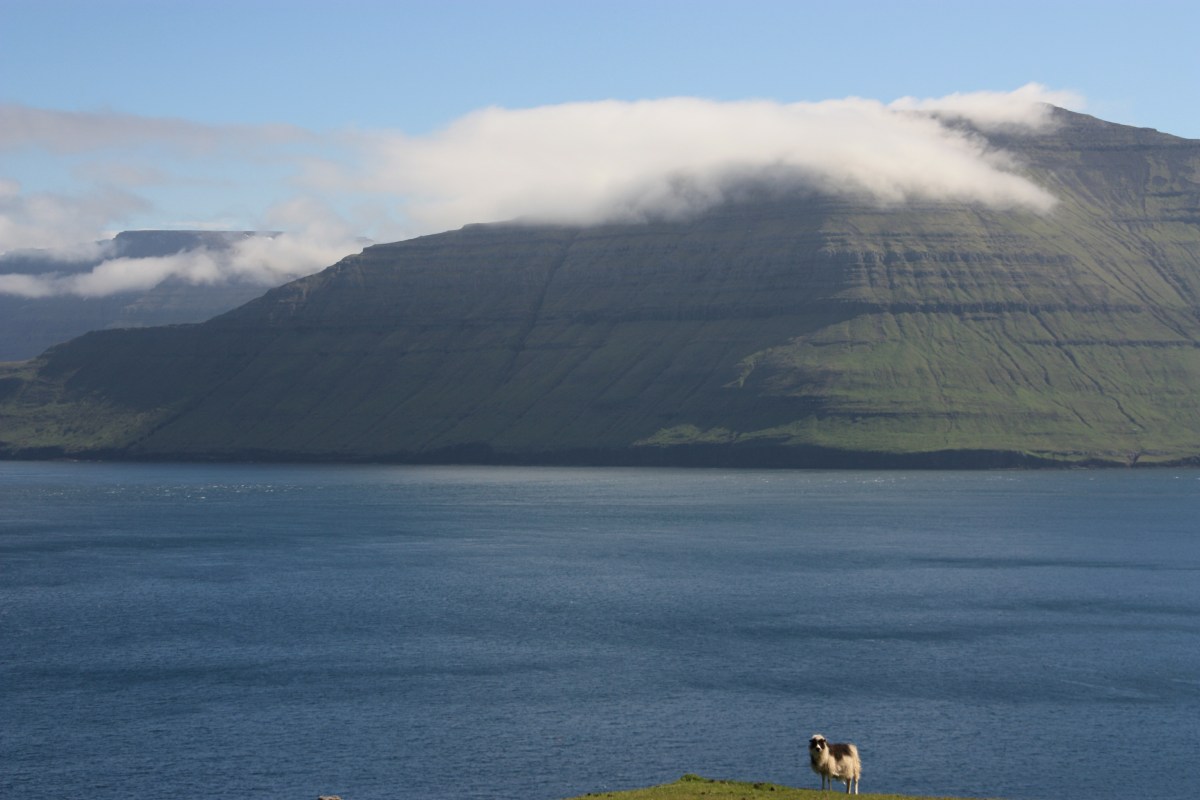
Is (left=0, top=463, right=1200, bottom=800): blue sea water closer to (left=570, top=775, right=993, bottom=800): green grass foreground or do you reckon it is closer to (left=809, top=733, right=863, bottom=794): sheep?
(left=809, top=733, right=863, bottom=794): sheep

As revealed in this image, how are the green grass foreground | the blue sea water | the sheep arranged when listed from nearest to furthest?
the green grass foreground, the sheep, the blue sea water

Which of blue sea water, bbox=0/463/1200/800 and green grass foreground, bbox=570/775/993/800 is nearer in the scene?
green grass foreground, bbox=570/775/993/800

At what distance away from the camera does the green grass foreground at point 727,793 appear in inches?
2832

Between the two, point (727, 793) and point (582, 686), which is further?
point (582, 686)

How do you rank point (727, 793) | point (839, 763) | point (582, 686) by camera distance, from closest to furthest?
1. point (727, 793)
2. point (839, 763)
3. point (582, 686)

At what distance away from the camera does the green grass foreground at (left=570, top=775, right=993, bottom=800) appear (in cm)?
7194

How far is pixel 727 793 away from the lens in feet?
240

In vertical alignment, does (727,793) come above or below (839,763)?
below

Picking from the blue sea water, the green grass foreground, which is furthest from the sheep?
the blue sea water

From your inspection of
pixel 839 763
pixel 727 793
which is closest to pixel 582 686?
pixel 839 763

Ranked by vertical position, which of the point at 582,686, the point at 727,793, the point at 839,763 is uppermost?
the point at 839,763

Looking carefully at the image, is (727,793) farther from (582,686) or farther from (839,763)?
(582,686)

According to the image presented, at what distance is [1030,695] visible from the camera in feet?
387

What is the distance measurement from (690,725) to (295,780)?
2855cm
